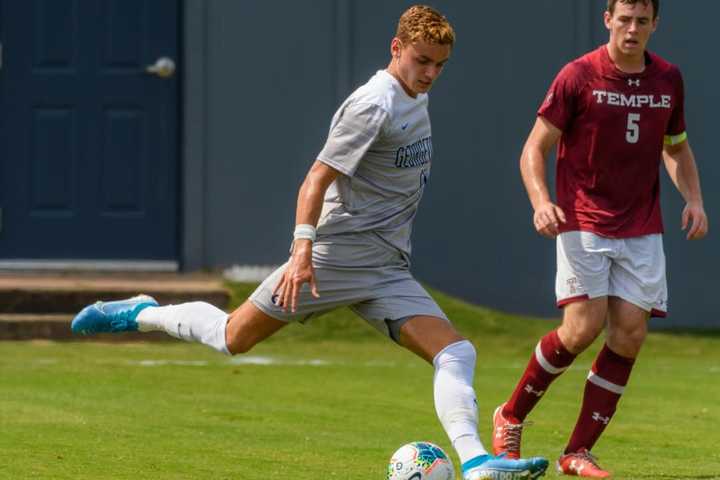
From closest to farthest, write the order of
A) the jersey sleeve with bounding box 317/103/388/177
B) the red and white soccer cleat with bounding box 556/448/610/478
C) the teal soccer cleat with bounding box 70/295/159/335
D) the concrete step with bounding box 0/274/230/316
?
the jersey sleeve with bounding box 317/103/388/177, the red and white soccer cleat with bounding box 556/448/610/478, the teal soccer cleat with bounding box 70/295/159/335, the concrete step with bounding box 0/274/230/316

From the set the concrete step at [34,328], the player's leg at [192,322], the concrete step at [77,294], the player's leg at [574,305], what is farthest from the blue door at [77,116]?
the player's leg at [574,305]

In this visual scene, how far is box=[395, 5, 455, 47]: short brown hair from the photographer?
5.78 meters

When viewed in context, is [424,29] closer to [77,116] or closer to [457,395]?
[457,395]

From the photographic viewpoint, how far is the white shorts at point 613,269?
6434 millimetres

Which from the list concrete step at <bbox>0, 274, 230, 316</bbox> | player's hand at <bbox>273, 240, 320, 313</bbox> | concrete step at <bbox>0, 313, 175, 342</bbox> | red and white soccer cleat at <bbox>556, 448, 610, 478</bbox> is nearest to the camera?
player's hand at <bbox>273, 240, 320, 313</bbox>

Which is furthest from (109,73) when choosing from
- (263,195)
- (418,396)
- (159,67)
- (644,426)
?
(644,426)

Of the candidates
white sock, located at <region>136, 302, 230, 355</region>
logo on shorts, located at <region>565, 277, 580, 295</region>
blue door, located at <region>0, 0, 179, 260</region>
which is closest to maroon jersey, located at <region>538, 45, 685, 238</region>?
logo on shorts, located at <region>565, 277, 580, 295</region>

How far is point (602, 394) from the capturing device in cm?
661

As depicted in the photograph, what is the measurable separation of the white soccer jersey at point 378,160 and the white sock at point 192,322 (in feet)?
2.02

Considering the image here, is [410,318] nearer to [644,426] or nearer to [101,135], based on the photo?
[644,426]

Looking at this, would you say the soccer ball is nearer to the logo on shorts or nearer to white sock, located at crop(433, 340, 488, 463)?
white sock, located at crop(433, 340, 488, 463)

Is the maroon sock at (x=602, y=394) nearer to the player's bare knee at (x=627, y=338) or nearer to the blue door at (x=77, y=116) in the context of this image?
the player's bare knee at (x=627, y=338)

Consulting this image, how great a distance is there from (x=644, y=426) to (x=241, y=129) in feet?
20.2

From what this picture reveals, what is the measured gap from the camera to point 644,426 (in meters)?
8.29
